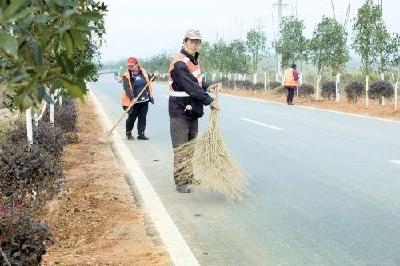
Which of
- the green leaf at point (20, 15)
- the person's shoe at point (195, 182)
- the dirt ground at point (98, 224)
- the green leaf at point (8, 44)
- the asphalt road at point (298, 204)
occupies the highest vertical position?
the green leaf at point (20, 15)

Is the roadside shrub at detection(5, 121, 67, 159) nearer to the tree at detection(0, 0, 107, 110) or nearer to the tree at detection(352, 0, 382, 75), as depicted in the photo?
the tree at detection(0, 0, 107, 110)

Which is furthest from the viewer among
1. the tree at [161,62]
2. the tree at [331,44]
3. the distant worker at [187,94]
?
the tree at [161,62]

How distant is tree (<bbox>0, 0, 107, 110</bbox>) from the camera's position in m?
1.56

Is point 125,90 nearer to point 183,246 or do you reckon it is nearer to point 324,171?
point 324,171

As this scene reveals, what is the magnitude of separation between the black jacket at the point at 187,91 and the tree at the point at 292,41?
26263 millimetres

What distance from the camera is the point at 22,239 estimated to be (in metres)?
3.72

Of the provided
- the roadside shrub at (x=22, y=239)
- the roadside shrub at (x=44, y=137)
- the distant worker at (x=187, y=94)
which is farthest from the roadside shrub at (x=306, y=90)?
the roadside shrub at (x=22, y=239)

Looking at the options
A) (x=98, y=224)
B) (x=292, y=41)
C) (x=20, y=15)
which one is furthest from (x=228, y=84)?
(x=20, y=15)

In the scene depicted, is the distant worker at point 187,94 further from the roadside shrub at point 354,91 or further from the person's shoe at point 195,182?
the roadside shrub at point 354,91

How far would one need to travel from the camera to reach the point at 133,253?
15.4 feet

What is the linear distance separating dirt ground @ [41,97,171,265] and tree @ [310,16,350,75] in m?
19.6

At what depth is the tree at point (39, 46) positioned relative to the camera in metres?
1.56

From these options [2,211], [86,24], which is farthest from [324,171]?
[86,24]

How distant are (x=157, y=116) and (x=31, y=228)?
568 inches
